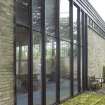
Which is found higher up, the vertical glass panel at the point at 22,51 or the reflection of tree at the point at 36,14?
the reflection of tree at the point at 36,14

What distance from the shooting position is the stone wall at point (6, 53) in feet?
26.8

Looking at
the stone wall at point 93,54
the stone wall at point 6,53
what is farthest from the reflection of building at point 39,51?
the stone wall at point 93,54

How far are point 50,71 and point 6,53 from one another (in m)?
4.17

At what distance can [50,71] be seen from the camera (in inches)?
486

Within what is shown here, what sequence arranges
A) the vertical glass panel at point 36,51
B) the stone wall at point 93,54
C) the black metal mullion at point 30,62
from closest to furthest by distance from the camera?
1. the black metal mullion at point 30,62
2. the vertical glass panel at point 36,51
3. the stone wall at point 93,54

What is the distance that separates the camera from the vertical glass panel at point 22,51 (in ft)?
30.4

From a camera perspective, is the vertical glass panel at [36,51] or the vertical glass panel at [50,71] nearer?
the vertical glass panel at [36,51]

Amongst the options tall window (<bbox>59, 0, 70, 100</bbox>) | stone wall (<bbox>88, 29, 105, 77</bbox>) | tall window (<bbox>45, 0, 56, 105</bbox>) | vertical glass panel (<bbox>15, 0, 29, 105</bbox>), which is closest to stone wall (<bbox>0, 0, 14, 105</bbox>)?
vertical glass panel (<bbox>15, 0, 29, 105</bbox>)

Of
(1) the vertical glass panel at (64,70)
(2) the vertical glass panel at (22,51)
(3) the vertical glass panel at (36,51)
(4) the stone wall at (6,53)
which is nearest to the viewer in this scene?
(4) the stone wall at (6,53)

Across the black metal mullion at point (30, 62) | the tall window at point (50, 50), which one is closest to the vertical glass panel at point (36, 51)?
the black metal mullion at point (30, 62)

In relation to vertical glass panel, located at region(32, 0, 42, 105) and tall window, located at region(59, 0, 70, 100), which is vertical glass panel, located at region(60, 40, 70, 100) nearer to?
tall window, located at region(59, 0, 70, 100)

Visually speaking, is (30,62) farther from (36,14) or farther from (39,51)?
(36,14)

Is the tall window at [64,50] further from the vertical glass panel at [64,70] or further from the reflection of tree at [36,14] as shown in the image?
the reflection of tree at [36,14]

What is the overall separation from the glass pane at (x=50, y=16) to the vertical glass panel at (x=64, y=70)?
Result: 1.37 metres
